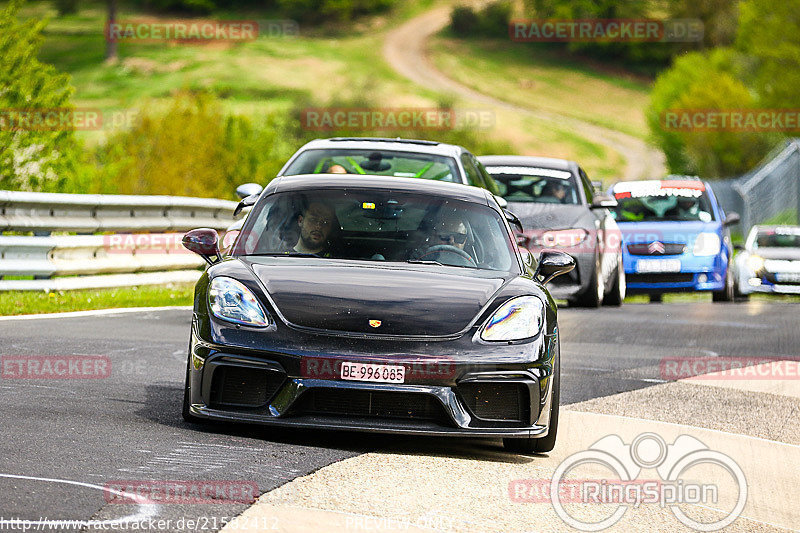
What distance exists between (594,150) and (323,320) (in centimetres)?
9354

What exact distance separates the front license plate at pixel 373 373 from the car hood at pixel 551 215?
901 centimetres

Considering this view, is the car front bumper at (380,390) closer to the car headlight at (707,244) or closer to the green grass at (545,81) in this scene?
the car headlight at (707,244)

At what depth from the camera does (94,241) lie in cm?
1416

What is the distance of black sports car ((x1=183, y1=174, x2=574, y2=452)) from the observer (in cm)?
648

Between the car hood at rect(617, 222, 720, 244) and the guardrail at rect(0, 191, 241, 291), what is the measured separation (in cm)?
540

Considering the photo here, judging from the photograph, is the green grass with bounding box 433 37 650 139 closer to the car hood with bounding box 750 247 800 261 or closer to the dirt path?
the dirt path

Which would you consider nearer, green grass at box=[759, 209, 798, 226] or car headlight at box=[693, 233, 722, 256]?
car headlight at box=[693, 233, 722, 256]

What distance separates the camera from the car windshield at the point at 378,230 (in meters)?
7.59

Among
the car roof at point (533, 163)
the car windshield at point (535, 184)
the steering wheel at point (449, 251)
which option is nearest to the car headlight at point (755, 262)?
the car roof at point (533, 163)

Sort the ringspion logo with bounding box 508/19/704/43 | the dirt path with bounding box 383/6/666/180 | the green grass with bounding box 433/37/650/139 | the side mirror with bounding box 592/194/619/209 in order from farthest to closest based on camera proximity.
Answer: the green grass with bounding box 433/37/650/139 → the ringspion logo with bounding box 508/19/704/43 → the dirt path with bounding box 383/6/666/180 → the side mirror with bounding box 592/194/619/209

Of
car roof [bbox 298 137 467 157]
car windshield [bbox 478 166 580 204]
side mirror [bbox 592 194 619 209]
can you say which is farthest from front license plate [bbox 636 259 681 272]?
car roof [bbox 298 137 467 157]

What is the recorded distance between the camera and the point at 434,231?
7.73 m

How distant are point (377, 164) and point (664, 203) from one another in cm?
745

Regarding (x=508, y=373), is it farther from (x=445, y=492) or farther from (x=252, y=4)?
(x=252, y=4)
